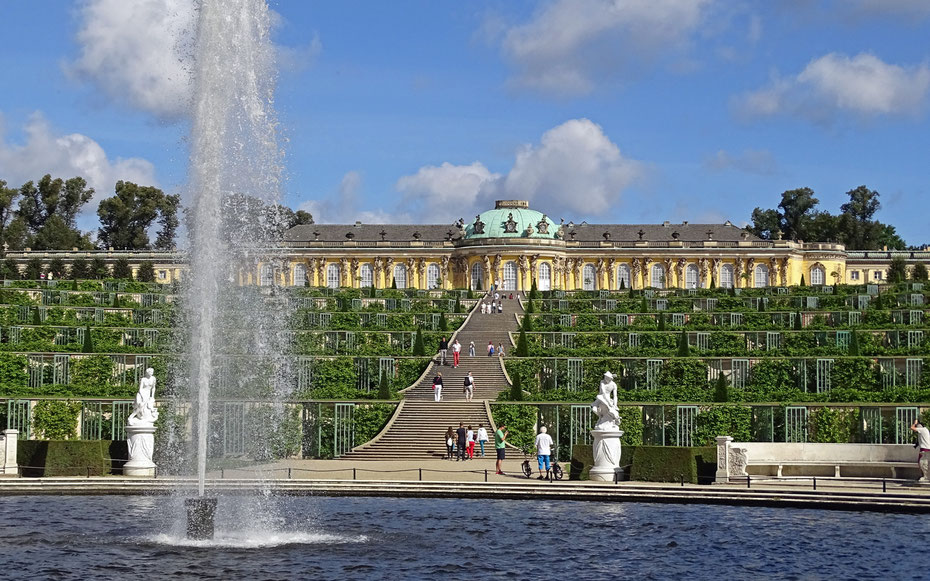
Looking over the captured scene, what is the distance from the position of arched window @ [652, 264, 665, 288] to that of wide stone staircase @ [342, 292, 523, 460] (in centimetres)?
5020

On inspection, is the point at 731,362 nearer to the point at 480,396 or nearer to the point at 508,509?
the point at 480,396

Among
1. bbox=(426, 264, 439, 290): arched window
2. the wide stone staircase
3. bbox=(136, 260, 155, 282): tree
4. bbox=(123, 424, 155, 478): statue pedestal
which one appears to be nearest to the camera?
bbox=(123, 424, 155, 478): statue pedestal

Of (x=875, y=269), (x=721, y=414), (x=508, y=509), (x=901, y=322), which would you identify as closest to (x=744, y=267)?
(x=875, y=269)

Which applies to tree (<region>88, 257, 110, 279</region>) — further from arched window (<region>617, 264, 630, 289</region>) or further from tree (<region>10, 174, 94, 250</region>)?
arched window (<region>617, 264, 630, 289</region>)

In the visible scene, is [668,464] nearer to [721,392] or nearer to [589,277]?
[721,392]

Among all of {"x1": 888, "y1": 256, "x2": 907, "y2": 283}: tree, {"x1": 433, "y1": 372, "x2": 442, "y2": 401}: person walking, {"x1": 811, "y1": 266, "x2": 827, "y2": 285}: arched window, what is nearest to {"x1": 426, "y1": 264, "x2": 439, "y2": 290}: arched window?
{"x1": 811, "y1": 266, "x2": 827, "y2": 285}: arched window

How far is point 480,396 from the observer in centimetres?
4103

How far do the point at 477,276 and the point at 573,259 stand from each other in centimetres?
736

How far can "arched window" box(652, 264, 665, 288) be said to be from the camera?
3841 inches

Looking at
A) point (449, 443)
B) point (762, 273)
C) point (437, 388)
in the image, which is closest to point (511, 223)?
point (762, 273)

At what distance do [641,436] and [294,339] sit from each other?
1679cm

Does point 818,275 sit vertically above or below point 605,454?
above

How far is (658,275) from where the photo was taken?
321ft

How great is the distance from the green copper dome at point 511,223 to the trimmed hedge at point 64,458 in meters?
65.1
